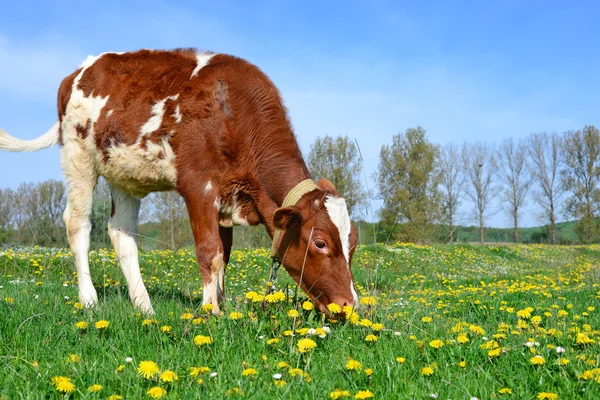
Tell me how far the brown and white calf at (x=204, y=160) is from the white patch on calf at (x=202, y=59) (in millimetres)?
12

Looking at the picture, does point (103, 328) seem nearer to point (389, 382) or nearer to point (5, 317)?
point (5, 317)

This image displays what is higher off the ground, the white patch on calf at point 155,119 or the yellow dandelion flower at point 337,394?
the white patch on calf at point 155,119

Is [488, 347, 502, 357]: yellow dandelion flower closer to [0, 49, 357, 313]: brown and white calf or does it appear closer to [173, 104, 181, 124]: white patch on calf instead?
[0, 49, 357, 313]: brown and white calf

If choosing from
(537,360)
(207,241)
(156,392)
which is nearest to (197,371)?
(156,392)

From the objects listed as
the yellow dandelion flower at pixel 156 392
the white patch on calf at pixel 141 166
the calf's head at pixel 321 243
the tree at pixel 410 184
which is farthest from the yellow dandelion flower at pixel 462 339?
the tree at pixel 410 184

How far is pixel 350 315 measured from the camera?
165 inches

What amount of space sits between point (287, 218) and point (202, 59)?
7.80 feet

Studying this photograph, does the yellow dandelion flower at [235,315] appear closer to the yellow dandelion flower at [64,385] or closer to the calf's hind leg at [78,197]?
the yellow dandelion flower at [64,385]

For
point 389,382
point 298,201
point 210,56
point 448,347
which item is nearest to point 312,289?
point 298,201

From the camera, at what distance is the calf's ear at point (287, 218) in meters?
5.00

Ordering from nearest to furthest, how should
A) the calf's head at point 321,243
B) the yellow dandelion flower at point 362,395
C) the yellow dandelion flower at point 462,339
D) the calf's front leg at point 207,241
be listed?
the yellow dandelion flower at point 362,395
the yellow dandelion flower at point 462,339
the calf's head at point 321,243
the calf's front leg at point 207,241

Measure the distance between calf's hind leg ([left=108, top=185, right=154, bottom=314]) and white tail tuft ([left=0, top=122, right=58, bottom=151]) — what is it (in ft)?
3.67

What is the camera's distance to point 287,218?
5.08m

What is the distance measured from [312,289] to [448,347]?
174 cm
